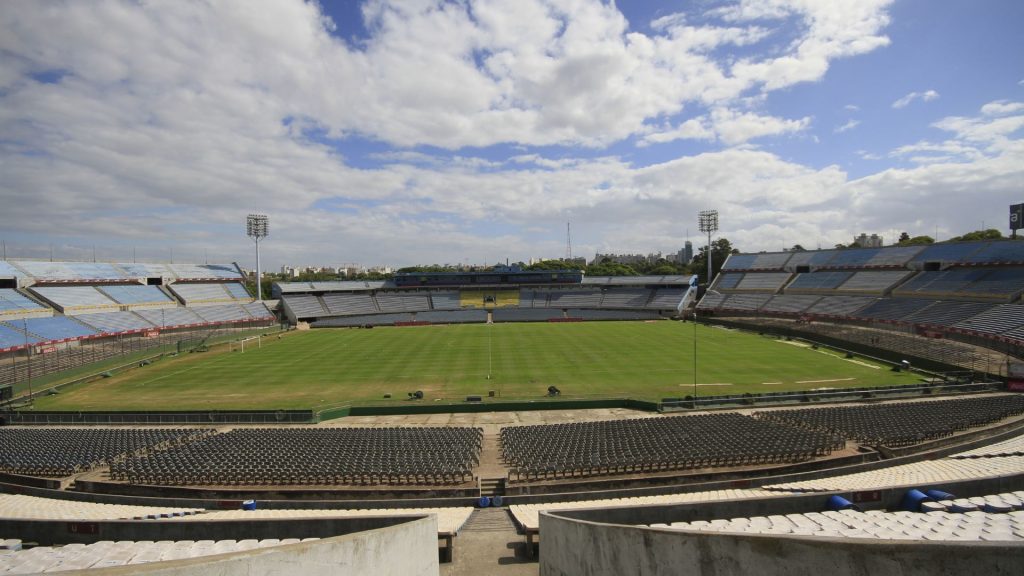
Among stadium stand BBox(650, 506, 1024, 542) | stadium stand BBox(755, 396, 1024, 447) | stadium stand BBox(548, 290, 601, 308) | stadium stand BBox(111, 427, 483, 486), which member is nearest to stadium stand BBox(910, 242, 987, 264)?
stadium stand BBox(755, 396, 1024, 447)

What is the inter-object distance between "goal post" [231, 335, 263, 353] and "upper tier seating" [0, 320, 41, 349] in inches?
714

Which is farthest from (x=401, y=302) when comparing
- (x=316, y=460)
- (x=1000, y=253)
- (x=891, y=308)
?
(x=1000, y=253)

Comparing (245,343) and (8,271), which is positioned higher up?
(8,271)

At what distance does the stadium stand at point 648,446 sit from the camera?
62.3 feet

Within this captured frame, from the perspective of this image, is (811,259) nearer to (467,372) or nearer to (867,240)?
(467,372)

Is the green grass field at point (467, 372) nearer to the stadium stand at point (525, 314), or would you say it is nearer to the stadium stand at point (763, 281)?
the stadium stand at point (525, 314)

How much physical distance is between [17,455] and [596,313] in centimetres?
7863

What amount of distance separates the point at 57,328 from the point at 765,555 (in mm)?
74362

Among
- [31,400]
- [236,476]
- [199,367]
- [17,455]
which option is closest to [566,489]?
[236,476]

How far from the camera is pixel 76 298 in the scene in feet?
214

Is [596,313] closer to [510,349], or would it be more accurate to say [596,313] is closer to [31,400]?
[510,349]

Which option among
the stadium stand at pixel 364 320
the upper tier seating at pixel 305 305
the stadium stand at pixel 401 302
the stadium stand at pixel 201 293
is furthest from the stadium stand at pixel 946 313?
the stadium stand at pixel 201 293

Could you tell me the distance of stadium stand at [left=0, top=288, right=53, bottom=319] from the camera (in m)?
55.3

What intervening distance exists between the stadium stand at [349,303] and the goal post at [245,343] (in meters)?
23.5
